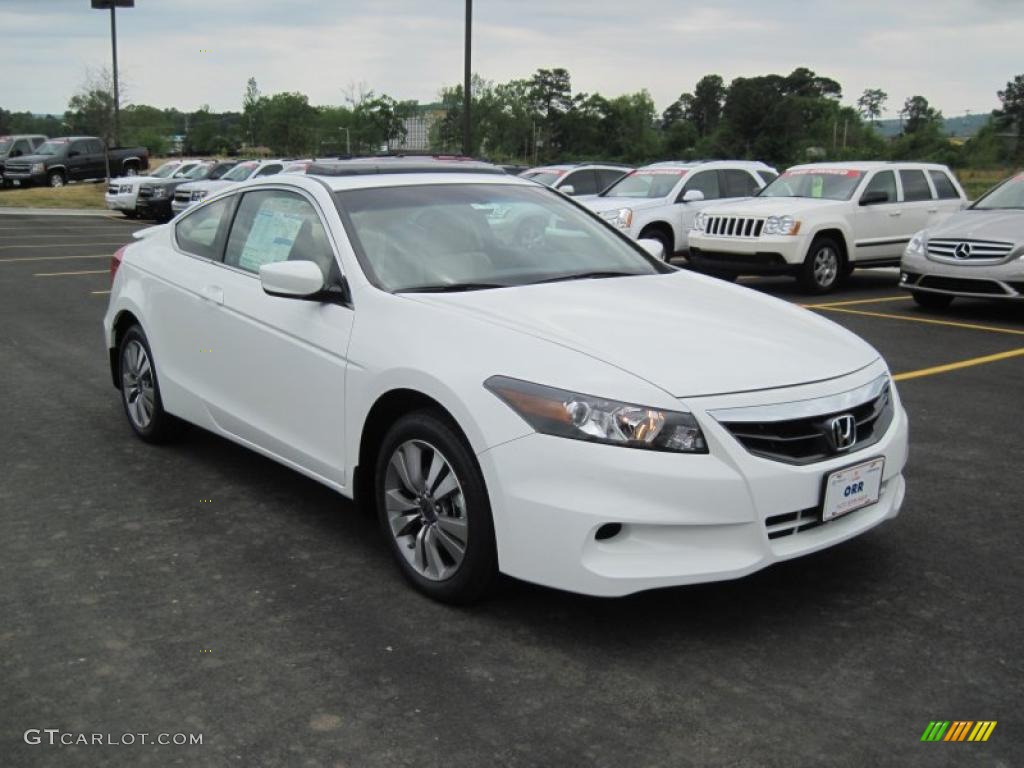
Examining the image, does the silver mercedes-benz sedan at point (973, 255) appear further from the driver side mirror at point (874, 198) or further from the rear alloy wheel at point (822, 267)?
the driver side mirror at point (874, 198)

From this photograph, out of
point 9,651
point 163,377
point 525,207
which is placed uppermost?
point 525,207

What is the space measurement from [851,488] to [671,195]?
1279cm

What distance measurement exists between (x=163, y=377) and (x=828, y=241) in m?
10.3

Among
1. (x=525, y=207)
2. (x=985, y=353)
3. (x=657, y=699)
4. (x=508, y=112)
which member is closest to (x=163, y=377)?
(x=525, y=207)

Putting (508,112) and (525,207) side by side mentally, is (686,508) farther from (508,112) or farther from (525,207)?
(508,112)

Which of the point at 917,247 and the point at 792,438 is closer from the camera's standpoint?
the point at 792,438

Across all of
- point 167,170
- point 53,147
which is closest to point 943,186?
point 167,170

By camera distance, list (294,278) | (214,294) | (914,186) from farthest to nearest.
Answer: (914,186) < (214,294) < (294,278)

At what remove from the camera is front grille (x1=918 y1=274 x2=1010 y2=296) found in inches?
436

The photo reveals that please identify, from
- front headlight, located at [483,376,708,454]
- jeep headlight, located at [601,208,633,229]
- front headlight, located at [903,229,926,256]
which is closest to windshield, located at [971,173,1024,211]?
front headlight, located at [903,229,926,256]

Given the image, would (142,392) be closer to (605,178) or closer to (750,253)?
(750,253)

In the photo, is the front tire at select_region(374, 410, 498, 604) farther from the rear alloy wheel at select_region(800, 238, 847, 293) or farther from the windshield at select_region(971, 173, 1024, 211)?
the rear alloy wheel at select_region(800, 238, 847, 293)

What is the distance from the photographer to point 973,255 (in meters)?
11.3

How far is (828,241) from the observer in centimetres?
1399
